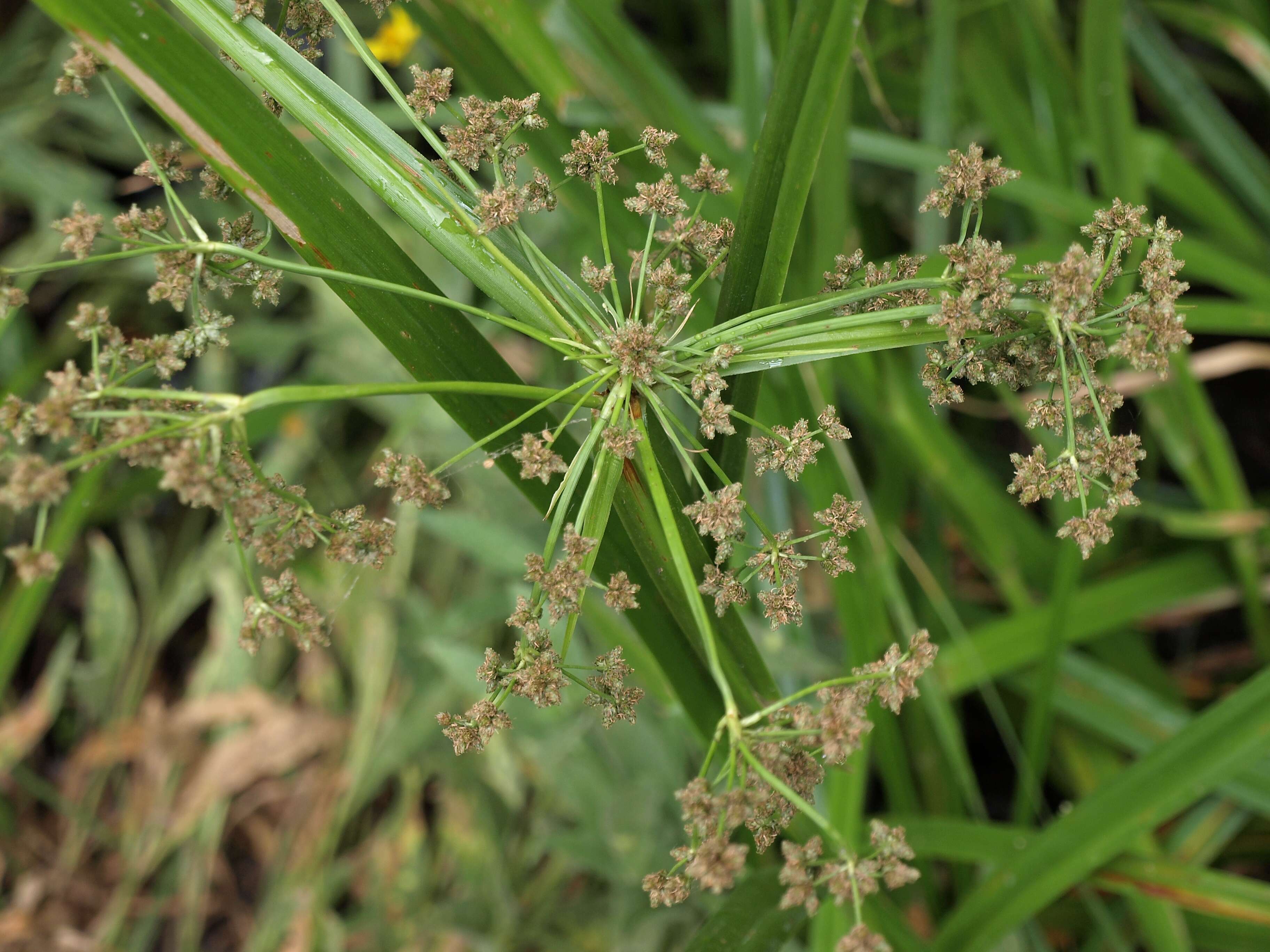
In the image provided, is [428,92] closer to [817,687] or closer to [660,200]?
[660,200]

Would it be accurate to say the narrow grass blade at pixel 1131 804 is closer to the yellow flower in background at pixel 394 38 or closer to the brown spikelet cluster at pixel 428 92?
the brown spikelet cluster at pixel 428 92

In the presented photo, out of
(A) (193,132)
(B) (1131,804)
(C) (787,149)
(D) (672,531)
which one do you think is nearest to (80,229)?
(A) (193,132)

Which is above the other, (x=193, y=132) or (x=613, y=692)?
(x=193, y=132)

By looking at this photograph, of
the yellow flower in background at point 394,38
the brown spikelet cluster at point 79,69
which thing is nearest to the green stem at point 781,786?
the brown spikelet cluster at point 79,69

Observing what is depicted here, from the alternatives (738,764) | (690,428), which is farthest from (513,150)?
(690,428)

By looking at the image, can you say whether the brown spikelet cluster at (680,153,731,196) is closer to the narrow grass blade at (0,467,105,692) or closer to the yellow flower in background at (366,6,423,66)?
the narrow grass blade at (0,467,105,692)

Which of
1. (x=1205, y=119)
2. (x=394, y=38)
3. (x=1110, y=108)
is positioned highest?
(x=394, y=38)

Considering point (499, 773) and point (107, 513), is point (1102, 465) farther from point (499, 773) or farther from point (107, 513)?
point (107, 513)
